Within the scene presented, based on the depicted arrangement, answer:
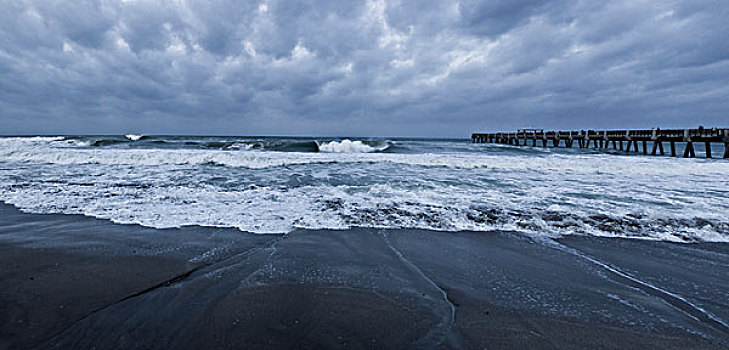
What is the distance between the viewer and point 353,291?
235 centimetres

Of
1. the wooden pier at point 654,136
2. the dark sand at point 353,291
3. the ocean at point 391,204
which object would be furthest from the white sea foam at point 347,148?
the dark sand at point 353,291

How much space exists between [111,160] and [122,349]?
15.3 metres

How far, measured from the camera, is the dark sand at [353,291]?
1.78m

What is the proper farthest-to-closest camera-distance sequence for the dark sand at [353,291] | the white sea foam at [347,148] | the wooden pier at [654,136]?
the white sea foam at [347,148]
the wooden pier at [654,136]
the dark sand at [353,291]

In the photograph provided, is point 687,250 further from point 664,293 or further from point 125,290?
point 125,290

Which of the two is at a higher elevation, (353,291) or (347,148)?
(347,148)

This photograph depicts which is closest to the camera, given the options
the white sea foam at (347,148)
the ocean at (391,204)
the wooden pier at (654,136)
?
the ocean at (391,204)

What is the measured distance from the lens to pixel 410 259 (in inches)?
120

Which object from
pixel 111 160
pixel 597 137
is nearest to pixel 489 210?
pixel 111 160

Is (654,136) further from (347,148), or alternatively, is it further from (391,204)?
(391,204)

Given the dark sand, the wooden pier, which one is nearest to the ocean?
the dark sand

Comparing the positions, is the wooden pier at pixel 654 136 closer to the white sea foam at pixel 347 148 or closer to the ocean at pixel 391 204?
the ocean at pixel 391 204

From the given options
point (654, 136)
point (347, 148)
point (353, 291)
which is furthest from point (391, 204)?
point (654, 136)

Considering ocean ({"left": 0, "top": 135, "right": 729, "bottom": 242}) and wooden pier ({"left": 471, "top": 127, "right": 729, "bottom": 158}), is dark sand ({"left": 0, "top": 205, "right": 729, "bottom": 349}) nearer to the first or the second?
ocean ({"left": 0, "top": 135, "right": 729, "bottom": 242})
